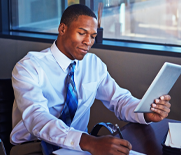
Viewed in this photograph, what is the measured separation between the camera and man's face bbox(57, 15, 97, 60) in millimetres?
1419

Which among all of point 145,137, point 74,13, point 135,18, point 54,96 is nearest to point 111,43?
point 135,18

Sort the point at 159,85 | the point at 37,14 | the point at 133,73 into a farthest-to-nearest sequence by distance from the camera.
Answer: the point at 37,14, the point at 133,73, the point at 159,85

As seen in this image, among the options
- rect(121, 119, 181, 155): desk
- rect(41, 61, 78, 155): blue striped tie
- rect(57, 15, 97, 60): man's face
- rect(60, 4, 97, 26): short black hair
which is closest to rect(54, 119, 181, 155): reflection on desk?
rect(121, 119, 181, 155): desk

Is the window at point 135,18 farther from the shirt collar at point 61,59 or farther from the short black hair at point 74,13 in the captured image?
the shirt collar at point 61,59

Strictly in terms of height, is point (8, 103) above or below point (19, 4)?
below

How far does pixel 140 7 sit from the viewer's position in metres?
2.37

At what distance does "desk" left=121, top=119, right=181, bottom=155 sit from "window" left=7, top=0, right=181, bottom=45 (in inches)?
46.2

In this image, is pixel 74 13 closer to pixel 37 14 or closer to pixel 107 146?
pixel 107 146

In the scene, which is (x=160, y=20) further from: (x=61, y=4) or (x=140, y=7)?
(x=61, y=4)

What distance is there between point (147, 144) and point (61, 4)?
2.27 meters

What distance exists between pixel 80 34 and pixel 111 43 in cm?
105

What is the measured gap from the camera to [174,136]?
3.61 ft

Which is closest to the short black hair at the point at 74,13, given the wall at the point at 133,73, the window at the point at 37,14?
the wall at the point at 133,73

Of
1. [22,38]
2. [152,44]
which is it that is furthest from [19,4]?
[152,44]
